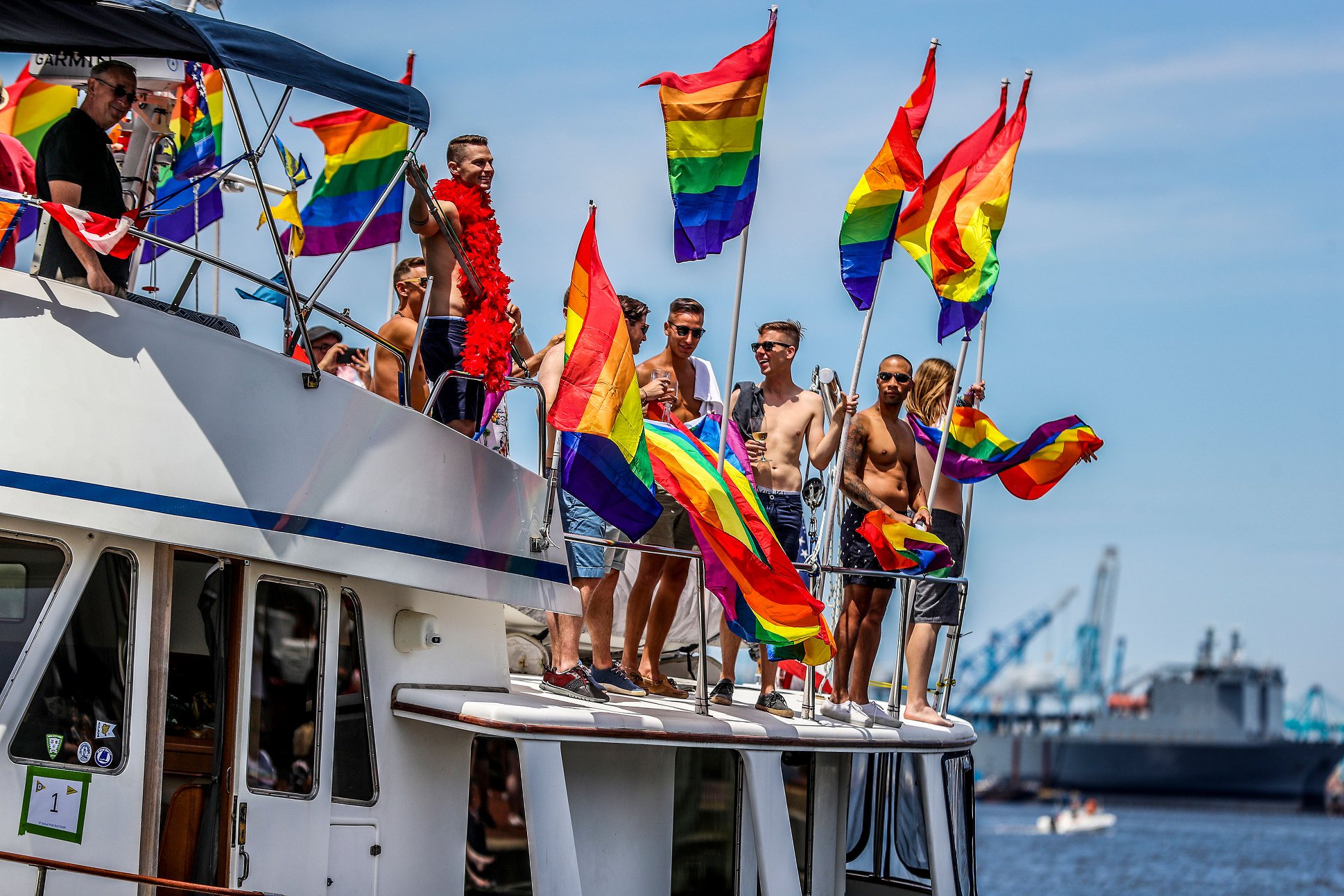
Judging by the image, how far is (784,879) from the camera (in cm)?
809

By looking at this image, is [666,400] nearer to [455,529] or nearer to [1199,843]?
[455,529]

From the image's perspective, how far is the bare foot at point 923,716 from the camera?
9.79 metres

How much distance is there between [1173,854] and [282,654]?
7045cm

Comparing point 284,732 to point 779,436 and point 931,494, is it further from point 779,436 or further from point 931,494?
point 931,494

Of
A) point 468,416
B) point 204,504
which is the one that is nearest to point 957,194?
point 468,416

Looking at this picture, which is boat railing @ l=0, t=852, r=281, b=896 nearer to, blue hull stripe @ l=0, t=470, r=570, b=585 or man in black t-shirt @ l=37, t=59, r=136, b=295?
blue hull stripe @ l=0, t=470, r=570, b=585

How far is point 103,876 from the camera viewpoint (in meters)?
5.57

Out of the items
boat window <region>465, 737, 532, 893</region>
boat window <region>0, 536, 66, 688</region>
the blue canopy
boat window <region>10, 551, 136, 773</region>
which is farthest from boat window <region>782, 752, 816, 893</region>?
the blue canopy

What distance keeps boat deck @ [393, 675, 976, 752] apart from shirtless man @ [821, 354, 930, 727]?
0.38 m

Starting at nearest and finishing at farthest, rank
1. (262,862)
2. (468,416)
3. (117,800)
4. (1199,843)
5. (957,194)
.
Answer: (117,800) < (262,862) < (468,416) < (957,194) < (1199,843)

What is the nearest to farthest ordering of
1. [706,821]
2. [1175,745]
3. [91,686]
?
[91,686] → [706,821] → [1175,745]

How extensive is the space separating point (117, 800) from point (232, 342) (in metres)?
1.76

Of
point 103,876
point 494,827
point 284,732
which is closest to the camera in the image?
point 103,876

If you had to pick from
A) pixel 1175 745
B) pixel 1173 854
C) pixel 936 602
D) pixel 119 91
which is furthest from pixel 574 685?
pixel 1175 745
